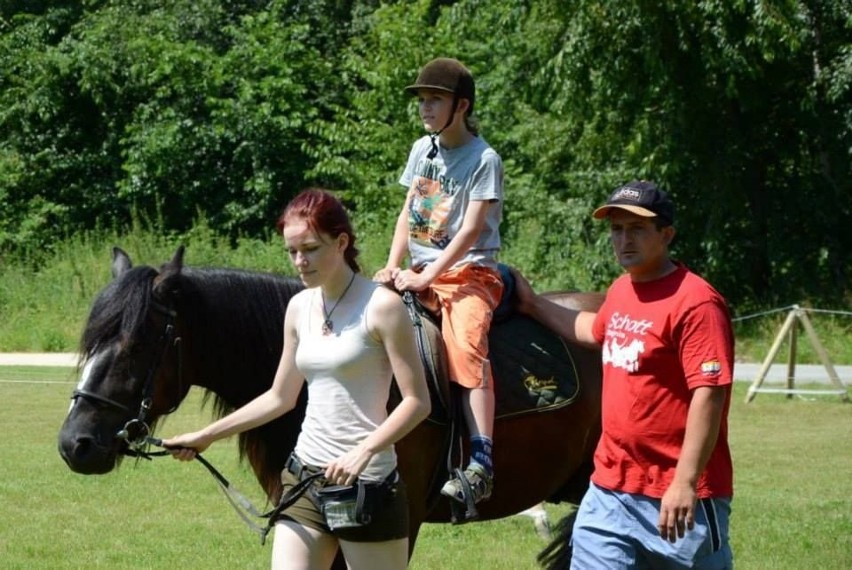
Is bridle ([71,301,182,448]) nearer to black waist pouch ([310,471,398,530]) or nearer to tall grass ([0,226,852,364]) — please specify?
black waist pouch ([310,471,398,530])

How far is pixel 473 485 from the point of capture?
5.55m

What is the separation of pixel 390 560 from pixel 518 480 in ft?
6.08

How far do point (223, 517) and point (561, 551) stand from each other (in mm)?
3563

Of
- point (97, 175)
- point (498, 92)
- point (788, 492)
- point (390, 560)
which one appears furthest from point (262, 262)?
point (390, 560)

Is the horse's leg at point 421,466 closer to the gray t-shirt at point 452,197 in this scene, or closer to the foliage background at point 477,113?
the gray t-shirt at point 452,197

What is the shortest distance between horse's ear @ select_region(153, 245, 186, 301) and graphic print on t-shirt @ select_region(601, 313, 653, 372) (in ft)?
6.18

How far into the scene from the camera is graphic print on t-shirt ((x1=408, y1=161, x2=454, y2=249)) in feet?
19.9

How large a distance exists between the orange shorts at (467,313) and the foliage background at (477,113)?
15721mm

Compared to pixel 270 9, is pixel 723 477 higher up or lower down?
lower down

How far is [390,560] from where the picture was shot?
15.0 feet

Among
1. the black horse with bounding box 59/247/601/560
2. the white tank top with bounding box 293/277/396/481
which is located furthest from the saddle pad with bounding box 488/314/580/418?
the white tank top with bounding box 293/277/396/481

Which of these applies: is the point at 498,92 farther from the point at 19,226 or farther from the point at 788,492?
the point at 788,492

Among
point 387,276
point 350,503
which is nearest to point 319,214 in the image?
point 350,503

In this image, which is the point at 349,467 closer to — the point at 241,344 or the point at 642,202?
the point at 642,202
